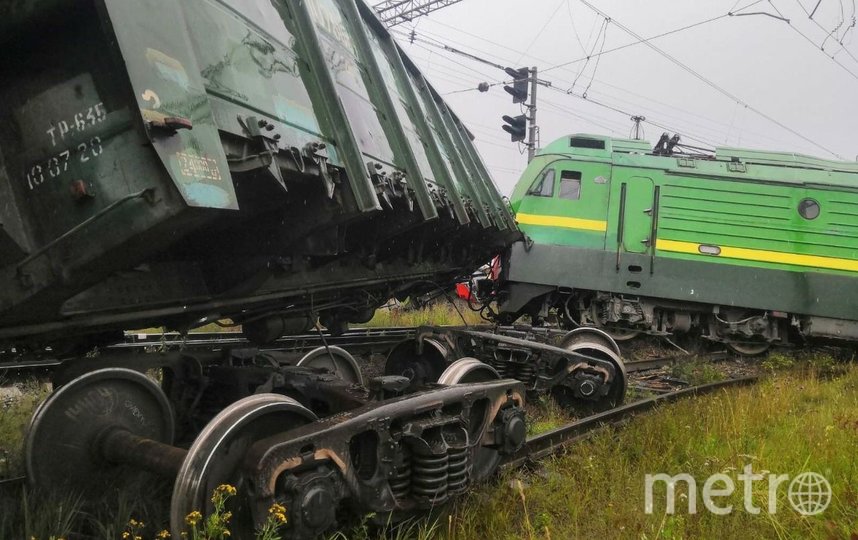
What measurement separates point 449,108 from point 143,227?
6.01 meters

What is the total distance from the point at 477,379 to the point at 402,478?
4.61 feet

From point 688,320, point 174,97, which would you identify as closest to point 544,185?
point 688,320

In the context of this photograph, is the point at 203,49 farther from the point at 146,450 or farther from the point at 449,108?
the point at 449,108

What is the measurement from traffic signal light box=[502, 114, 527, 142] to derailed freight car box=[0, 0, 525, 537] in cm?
1191

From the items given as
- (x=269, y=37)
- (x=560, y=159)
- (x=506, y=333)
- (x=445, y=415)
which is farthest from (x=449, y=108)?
(x=445, y=415)

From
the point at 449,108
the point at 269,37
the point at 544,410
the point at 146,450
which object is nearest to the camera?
the point at 146,450

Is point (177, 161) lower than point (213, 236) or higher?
higher

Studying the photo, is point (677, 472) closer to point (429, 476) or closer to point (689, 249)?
point (429, 476)

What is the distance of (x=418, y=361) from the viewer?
5.39 metres

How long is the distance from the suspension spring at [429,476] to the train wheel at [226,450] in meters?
0.59

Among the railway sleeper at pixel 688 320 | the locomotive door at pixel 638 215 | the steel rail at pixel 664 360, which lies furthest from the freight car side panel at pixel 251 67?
the locomotive door at pixel 638 215

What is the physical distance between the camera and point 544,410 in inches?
213

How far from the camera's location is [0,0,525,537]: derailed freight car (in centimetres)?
194

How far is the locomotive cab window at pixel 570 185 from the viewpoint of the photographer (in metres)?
10.4
